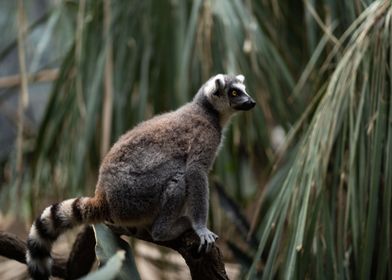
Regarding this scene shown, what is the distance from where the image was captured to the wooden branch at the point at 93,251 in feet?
9.07

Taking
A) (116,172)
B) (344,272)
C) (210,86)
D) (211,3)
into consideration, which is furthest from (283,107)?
(116,172)

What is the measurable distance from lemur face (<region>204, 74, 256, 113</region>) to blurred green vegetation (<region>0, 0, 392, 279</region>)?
0.35 meters

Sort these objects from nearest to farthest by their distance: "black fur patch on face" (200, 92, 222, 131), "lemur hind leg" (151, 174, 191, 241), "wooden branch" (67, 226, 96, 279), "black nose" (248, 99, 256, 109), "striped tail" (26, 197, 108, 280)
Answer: "striped tail" (26, 197, 108, 280) < "lemur hind leg" (151, 174, 191, 241) < "wooden branch" (67, 226, 96, 279) < "black nose" (248, 99, 256, 109) < "black fur patch on face" (200, 92, 222, 131)

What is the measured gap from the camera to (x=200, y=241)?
278 cm

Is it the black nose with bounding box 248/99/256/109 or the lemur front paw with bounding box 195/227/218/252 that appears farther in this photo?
the black nose with bounding box 248/99/256/109

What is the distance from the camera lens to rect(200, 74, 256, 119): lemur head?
10.8 feet

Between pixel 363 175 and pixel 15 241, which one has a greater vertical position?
pixel 15 241

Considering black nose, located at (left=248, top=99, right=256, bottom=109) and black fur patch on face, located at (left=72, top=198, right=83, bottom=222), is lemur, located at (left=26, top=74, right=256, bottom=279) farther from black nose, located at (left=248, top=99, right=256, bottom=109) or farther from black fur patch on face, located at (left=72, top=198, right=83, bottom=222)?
A: black nose, located at (left=248, top=99, right=256, bottom=109)

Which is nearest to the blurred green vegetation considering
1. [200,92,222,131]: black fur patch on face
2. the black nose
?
the black nose

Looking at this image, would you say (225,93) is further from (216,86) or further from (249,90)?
(249,90)

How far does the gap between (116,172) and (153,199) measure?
7.1 inches

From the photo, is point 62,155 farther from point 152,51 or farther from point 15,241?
point 15,241

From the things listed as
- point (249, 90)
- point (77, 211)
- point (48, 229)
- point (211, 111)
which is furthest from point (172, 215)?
point (249, 90)

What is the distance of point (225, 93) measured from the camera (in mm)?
3311
